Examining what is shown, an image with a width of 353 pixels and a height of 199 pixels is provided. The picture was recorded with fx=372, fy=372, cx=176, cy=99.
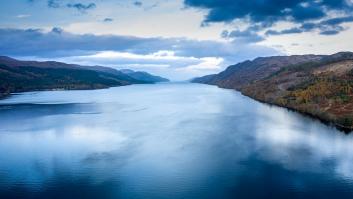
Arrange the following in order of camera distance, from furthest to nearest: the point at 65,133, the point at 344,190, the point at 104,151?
the point at 65,133 < the point at 104,151 < the point at 344,190

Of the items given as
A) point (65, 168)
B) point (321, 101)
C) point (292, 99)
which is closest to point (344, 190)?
point (65, 168)

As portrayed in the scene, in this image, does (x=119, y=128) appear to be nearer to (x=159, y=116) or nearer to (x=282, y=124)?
(x=159, y=116)

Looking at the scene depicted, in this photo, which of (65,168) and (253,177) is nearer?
(253,177)

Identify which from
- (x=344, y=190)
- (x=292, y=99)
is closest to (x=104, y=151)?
(x=344, y=190)

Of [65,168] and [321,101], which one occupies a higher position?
[321,101]

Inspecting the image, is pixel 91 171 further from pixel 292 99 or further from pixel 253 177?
pixel 292 99

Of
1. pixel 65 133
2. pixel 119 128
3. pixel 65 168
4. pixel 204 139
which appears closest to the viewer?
pixel 65 168
